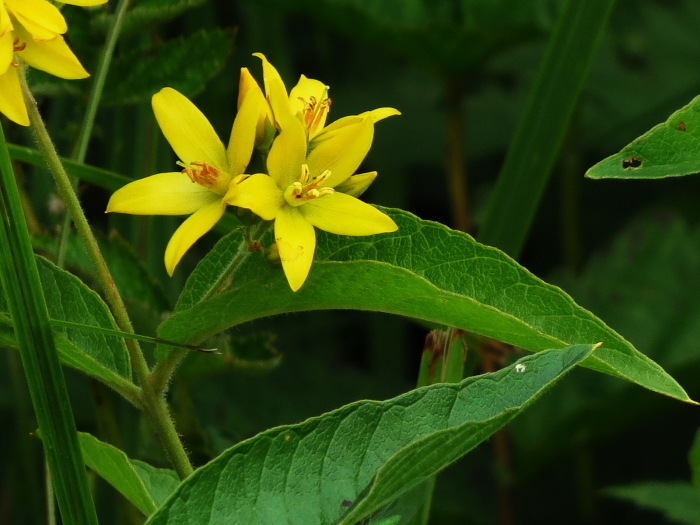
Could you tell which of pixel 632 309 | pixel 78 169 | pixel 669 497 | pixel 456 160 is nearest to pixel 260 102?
pixel 78 169

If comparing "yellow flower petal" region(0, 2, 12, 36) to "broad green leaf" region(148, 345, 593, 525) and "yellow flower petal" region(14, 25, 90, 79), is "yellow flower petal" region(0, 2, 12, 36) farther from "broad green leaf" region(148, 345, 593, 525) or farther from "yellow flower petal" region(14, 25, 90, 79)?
"broad green leaf" region(148, 345, 593, 525)

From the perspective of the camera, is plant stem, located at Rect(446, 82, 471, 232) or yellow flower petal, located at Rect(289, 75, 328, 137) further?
plant stem, located at Rect(446, 82, 471, 232)

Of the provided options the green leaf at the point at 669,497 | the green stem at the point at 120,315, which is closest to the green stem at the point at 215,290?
the green stem at the point at 120,315

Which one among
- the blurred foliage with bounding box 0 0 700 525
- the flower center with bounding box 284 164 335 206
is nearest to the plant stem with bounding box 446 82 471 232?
the blurred foliage with bounding box 0 0 700 525

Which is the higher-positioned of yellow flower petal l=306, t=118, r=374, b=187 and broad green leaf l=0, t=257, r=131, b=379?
yellow flower petal l=306, t=118, r=374, b=187

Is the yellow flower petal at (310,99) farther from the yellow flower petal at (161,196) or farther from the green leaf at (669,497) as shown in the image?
the green leaf at (669,497)

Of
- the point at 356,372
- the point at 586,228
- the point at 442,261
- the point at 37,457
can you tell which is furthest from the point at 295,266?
the point at 586,228

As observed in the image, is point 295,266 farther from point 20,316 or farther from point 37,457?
point 37,457
